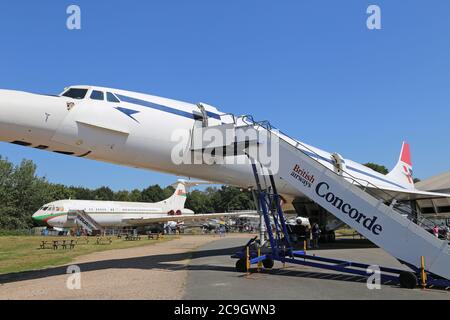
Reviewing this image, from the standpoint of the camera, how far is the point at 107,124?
11523 millimetres

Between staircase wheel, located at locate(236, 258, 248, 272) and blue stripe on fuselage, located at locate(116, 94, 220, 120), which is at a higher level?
blue stripe on fuselage, located at locate(116, 94, 220, 120)

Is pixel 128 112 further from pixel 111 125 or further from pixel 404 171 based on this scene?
pixel 404 171

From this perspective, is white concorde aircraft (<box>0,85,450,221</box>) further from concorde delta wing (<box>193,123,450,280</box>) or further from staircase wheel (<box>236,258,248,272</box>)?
staircase wheel (<box>236,258,248,272</box>)

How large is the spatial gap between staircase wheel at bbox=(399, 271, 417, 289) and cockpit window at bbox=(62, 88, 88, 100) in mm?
9181

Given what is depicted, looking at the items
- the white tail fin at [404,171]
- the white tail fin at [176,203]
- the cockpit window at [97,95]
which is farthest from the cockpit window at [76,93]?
the white tail fin at [176,203]

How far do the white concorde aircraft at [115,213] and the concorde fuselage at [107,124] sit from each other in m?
28.8

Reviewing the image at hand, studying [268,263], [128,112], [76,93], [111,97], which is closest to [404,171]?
[268,263]

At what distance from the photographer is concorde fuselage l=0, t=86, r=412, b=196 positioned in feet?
33.1

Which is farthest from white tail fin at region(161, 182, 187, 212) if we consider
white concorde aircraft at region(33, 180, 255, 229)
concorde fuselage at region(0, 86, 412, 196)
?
concorde fuselage at region(0, 86, 412, 196)

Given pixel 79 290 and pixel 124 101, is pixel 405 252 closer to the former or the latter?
pixel 79 290

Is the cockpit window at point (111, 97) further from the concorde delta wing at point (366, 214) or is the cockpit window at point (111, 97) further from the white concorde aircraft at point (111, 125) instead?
the concorde delta wing at point (366, 214)

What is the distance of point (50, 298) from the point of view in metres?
8.40

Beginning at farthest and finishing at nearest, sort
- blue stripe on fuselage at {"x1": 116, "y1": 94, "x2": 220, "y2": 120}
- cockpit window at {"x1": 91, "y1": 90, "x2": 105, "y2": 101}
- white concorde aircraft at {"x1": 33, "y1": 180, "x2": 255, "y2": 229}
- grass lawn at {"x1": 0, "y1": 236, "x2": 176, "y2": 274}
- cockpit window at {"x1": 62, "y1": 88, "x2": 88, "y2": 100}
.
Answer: white concorde aircraft at {"x1": 33, "y1": 180, "x2": 255, "y2": 229} < grass lawn at {"x1": 0, "y1": 236, "x2": 176, "y2": 274} < blue stripe on fuselage at {"x1": 116, "y1": 94, "x2": 220, "y2": 120} < cockpit window at {"x1": 91, "y1": 90, "x2": 105, "y2": 101} < cockpit window at {"x1": 62, "y1": 88, "x2": 88, "y2": 100}

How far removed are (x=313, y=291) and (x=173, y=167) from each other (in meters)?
6.26
